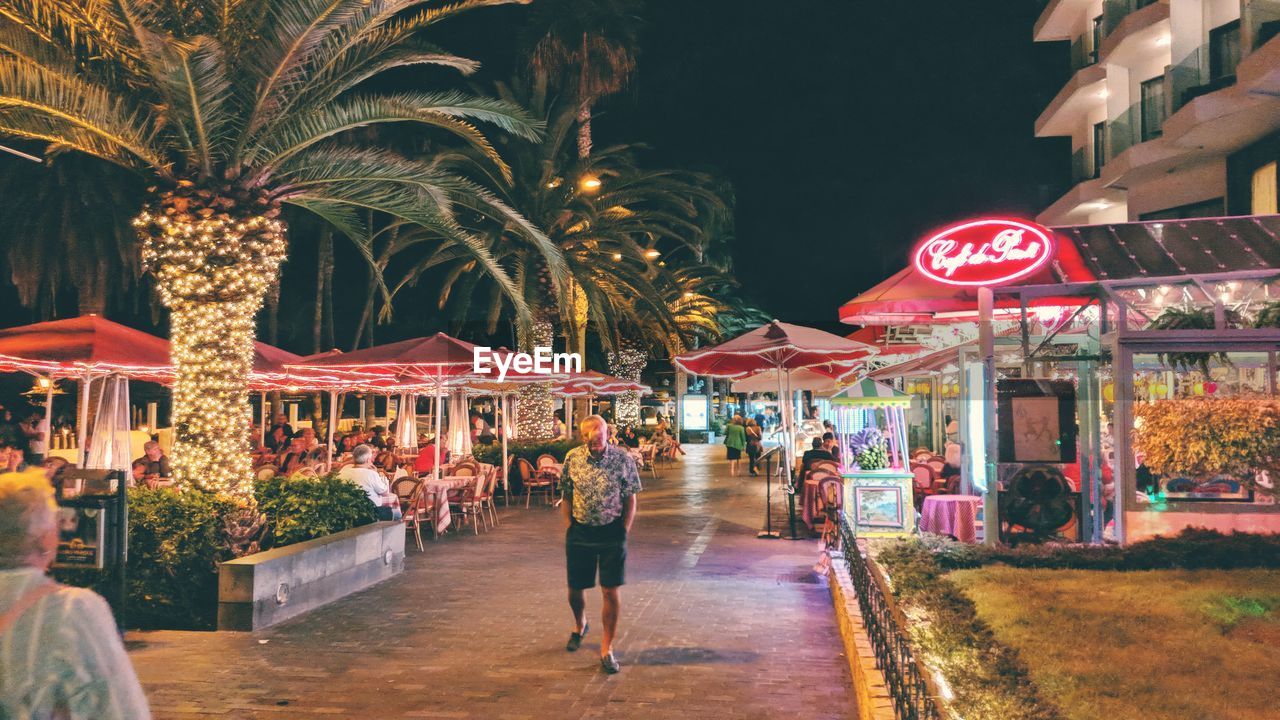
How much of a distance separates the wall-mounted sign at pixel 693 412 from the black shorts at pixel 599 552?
3797cm

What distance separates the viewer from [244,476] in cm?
891

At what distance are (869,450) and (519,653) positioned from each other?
543 centimetres

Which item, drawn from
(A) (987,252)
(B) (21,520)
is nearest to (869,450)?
(A) (987,252)

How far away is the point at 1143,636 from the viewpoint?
19.5 ft

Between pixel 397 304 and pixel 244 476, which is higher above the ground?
pixel 397 304

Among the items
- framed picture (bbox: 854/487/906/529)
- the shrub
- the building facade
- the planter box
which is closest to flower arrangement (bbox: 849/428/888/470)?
framed picture (bbox: 854/487/906/529)

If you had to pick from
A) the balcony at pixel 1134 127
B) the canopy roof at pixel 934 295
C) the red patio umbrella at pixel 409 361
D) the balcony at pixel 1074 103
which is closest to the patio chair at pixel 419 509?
the red patio umbrella at pixel 409 361

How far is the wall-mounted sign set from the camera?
44938mm

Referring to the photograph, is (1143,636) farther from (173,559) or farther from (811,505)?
(811,505)

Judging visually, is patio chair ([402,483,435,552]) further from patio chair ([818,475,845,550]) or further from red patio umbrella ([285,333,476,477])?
patio chair ([818,475,845,550])

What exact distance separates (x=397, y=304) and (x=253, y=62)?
23.8 meters

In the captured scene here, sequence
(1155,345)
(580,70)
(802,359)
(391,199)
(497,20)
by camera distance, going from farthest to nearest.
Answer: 1. (497,20)
2. (580,70)
3. (802,359)
4. (391,199)
5. (1155,345)

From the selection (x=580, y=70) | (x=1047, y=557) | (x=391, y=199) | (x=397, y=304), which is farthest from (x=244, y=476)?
(x=397, y=304)

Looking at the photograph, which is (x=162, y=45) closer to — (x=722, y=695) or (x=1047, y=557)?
(x=722, y=695)
